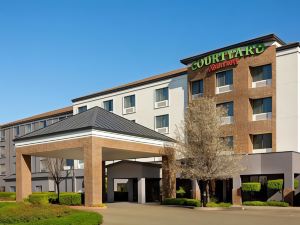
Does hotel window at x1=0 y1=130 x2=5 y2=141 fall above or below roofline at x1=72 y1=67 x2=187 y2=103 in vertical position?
below

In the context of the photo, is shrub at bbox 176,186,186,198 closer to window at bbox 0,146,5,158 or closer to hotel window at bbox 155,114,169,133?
hotel window at bbox 155,114,169,133

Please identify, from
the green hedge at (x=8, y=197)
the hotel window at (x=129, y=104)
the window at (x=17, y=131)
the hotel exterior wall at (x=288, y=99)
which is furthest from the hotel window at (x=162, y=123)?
the window at (x=17, y=131)

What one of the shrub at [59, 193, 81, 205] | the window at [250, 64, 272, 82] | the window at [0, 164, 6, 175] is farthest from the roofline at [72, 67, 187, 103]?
the window at [0, 164, 6, 175]

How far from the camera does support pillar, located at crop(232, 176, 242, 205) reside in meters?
37.6

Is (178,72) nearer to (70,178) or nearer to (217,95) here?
(217,95)

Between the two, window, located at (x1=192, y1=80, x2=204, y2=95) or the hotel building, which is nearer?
the hotel building

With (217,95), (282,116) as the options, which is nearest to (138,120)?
(217,95)

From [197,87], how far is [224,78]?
3.77 metres

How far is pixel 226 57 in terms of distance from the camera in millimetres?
40531

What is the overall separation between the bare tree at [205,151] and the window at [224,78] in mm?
7322

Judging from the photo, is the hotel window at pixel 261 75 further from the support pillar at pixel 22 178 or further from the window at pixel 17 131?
the window at pixel 17 131

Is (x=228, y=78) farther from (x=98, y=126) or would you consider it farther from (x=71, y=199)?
(x=71, y=199)

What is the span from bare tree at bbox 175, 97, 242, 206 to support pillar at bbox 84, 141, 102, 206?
7101mm

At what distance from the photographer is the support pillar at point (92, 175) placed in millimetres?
30266
